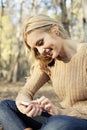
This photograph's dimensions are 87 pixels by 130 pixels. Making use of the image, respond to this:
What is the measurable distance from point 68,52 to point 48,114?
627 millimetres

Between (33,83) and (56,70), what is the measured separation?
0.37 meters

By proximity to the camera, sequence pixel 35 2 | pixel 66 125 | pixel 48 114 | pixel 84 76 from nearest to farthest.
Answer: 1. pixel 66 125
2. pixel 84 76
3. pixel 48 114
4. pixel 35 2

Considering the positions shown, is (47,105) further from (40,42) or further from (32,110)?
(40,42)

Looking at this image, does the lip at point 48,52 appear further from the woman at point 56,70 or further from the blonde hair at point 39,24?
the blonde hair at point 39,24

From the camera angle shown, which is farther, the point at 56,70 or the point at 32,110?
the point at 56,70

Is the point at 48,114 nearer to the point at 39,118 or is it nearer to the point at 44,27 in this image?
the point at 39,118

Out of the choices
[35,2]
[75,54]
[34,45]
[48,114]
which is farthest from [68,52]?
[35,2]

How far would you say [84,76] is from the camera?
3588 millimetres

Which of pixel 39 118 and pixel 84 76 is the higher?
pixel 84 76

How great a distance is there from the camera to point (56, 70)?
12.5ft

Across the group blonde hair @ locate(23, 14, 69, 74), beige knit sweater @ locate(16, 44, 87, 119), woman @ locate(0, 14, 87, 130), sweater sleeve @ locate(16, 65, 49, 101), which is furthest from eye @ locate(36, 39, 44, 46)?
sweater sleeve @ locate(16, 65, 49, 101)

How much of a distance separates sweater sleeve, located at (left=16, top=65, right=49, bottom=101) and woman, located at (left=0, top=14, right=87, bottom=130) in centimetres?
13

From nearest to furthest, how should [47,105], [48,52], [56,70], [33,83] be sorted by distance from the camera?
[47,105] < [48,52] < [56,70] < [33,83]

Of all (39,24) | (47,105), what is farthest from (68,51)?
(47,105)
